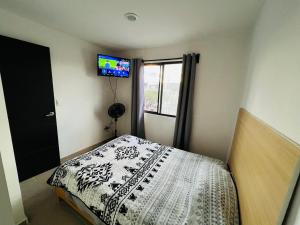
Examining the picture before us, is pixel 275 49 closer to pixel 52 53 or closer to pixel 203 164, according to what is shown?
pixel 203 164

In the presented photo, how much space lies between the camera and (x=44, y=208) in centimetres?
162

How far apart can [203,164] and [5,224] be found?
6.12 ft

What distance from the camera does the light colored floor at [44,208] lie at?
147 centimetres

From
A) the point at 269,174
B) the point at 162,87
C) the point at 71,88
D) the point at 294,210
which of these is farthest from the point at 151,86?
the point at 294,210

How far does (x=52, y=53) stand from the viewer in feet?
7.29

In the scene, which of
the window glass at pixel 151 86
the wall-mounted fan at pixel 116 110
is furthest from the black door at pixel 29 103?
the window glass at pixel 151 86

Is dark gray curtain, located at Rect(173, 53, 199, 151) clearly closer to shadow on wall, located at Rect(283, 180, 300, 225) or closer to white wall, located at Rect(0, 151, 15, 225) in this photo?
shadow on wall, located at Rect(283, 180, 300, 225)

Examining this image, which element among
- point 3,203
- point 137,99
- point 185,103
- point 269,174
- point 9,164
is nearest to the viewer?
point 3,203

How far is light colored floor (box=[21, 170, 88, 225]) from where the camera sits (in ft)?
4.84

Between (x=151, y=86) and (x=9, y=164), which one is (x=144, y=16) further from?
(x=9, y=164)

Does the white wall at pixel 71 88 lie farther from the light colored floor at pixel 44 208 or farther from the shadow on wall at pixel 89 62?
the light colored floor at pixel 44 208

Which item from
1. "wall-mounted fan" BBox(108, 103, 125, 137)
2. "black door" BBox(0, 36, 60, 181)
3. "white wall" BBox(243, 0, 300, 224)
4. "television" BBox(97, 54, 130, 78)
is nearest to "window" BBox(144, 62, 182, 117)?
"television" BBox(97, 54, 130, 78)

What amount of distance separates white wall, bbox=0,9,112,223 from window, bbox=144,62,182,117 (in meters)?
1.10

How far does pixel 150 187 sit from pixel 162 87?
2116 millimetres
